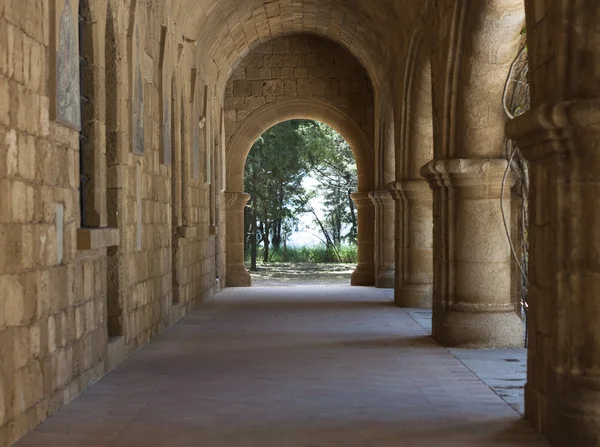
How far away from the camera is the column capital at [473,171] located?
7.21 meters

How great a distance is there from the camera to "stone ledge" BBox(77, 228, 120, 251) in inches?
213

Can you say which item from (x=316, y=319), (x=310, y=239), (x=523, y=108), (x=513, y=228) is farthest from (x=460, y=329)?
(x=310, y=239)

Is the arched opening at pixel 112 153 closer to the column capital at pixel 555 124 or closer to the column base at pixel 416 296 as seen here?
the column capital at pixel 555 124

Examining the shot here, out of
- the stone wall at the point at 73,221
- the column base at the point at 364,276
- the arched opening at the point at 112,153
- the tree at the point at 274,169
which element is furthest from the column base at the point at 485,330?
the tree at the point at 274,169

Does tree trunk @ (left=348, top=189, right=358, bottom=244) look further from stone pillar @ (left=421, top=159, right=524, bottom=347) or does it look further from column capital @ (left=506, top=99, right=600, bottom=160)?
column capital @ (left=506, top=99, right=600, bottom=160)

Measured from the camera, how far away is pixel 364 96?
16.0 meters

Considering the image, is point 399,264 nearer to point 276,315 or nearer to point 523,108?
point 276,315

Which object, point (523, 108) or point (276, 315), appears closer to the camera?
point (523, 108)

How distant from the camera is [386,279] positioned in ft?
47.9

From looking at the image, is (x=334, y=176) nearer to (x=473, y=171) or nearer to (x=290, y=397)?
(x=473, y=171)

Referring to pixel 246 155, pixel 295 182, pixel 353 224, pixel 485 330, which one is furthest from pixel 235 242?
pixel 353 224

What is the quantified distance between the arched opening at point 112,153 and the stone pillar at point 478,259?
9.19 ft

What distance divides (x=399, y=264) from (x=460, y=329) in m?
3.80

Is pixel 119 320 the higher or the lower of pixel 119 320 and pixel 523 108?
the lower
